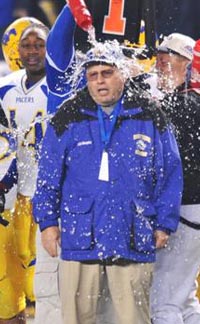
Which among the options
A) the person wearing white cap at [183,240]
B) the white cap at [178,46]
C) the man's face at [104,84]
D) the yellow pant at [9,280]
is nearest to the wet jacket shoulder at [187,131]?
the person wearing white cap at [183,240]

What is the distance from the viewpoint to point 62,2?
1359 centimetres

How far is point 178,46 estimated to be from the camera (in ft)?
30.2

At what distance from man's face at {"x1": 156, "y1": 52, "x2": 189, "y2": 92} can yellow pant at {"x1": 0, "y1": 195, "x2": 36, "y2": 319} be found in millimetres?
1449

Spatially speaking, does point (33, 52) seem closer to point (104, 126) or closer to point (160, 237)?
point (104, 126)

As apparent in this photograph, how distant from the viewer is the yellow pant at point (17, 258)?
9.47 metres

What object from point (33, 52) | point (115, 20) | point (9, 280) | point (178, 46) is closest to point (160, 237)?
point (115, 20)

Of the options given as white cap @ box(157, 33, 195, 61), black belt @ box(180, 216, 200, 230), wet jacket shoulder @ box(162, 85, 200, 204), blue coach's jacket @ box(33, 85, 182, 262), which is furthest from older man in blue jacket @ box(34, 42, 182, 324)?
white cap @ box(157, 33, 195, 61)

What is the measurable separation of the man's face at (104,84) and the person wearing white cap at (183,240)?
69cm

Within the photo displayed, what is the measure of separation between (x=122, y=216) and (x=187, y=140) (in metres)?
1.00

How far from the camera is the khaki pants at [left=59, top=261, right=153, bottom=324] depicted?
316 inches

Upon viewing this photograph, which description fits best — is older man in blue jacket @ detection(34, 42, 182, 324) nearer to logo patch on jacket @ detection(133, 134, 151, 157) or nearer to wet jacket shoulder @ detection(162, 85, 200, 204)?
logo patch on jacket @ detection(133, 134, 151, 157)

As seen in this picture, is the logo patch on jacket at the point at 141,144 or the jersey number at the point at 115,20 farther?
the jersey number at the point at 115,20

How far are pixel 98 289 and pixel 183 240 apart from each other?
92 cm

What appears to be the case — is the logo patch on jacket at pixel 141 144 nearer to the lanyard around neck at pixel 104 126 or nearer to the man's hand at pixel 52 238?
the lanyard around neck at pixel 104 126
